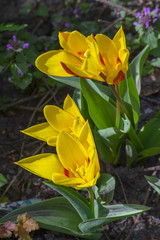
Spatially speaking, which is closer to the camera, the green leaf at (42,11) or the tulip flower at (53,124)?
the tulip flower at (53,124)

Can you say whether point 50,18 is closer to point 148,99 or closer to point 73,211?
point 148,99

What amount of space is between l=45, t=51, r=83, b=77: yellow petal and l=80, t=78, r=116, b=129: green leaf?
0.77ft

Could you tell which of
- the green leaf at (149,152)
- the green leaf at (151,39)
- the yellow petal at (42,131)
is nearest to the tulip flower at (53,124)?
the yellow petal at (42,131)

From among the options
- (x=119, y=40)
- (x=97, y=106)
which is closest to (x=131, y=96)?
(x=97, y=106)

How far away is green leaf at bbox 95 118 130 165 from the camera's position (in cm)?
132

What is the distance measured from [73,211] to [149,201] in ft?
1.36

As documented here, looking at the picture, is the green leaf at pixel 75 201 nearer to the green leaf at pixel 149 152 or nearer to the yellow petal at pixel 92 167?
the yellow petal at pixel 92 167

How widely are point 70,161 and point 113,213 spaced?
0.87ft

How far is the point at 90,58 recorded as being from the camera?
39.3 inches

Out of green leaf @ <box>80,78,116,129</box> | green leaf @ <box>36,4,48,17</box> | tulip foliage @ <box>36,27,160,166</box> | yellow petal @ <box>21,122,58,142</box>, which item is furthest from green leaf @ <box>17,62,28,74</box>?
green leaf @ <box>36,4,48,17</box>

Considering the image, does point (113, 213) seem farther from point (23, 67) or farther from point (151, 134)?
point (23, 67)

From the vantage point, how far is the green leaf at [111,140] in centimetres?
132

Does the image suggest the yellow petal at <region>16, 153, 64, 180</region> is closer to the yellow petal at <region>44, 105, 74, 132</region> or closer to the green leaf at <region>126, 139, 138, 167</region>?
the yellow petal at <region>44, 105, 74, 132</region>

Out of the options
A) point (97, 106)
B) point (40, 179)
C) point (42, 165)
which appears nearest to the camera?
point (42, 165)
